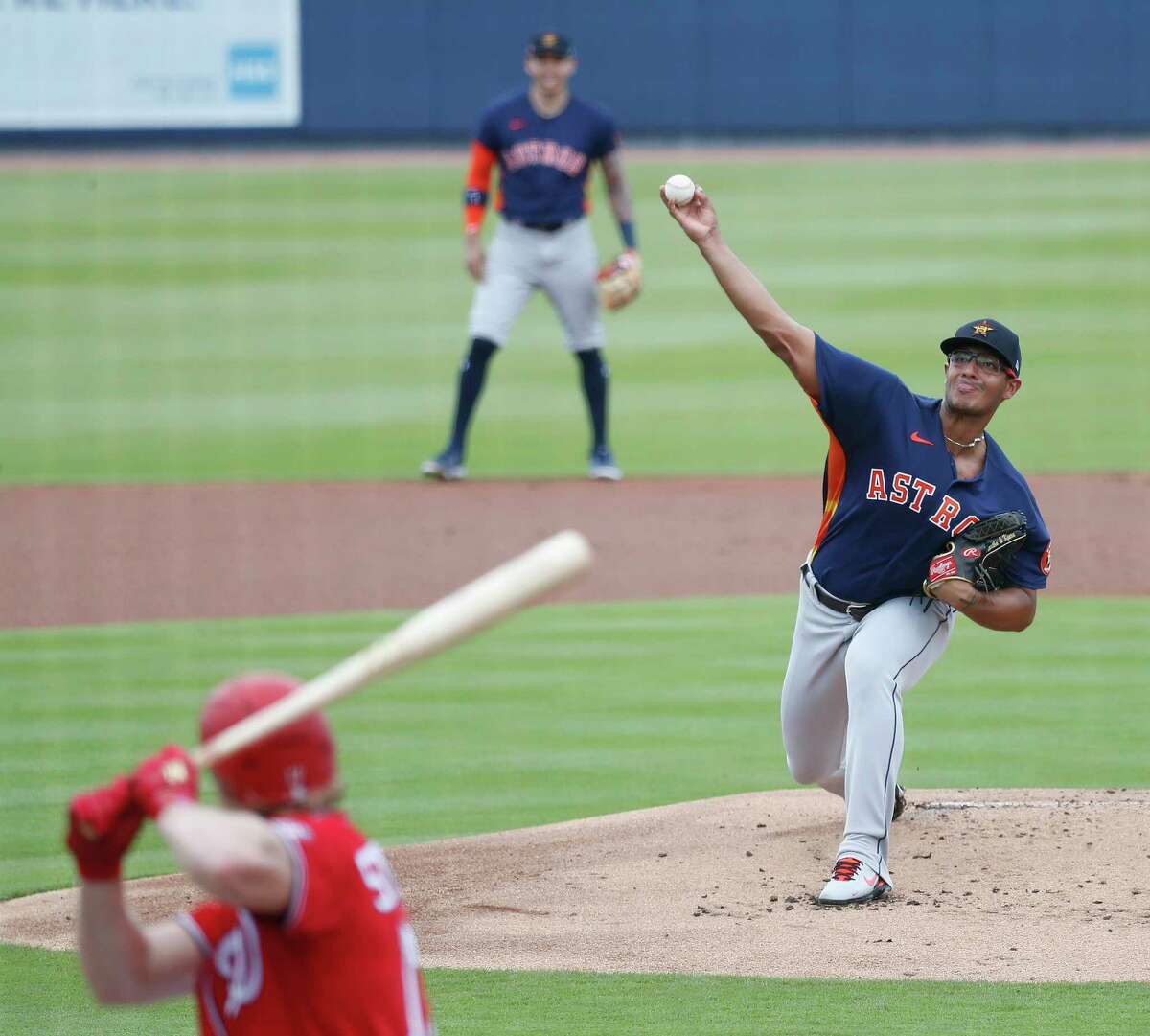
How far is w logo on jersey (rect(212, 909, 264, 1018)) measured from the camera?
8.83 feet

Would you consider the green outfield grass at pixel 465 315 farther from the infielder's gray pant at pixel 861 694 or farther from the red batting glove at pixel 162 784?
the red batting glove at pixel 162 784

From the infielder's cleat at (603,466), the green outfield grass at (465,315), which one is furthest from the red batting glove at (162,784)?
the green outfield grass at (465,315)

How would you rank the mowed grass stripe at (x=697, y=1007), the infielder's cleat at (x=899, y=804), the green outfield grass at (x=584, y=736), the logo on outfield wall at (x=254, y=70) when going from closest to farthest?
the mowed grass stripe at (x=697, y=1007)
the green outfield grass at (x=584, y=736)
the infielder's cleat at (x=899, y=804)
the logo on outfield wall at (x=254, y=70)

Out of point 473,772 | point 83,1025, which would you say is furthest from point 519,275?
point 83,1025

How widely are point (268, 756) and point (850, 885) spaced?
110 inches

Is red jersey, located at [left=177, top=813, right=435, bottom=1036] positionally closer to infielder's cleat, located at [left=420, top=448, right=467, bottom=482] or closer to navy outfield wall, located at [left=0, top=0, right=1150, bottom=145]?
infielder's cleat, located at [left=420, top=448, right=467, bottom=482]

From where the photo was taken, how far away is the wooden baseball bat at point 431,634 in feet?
8.52

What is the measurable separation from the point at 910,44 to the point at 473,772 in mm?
17443

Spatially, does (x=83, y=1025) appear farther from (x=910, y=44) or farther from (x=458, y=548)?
(x=910, y=44)

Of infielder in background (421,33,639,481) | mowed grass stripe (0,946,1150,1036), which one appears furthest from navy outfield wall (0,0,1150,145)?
mowed grass stripe (0,946,1150,1036)

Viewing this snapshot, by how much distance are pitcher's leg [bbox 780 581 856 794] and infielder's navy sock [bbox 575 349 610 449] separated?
5.75m

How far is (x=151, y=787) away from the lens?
2521mm

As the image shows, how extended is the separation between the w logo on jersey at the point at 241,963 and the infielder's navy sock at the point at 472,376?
8.36 metres

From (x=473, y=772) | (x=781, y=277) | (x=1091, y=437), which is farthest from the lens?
(x=781, y=277)
